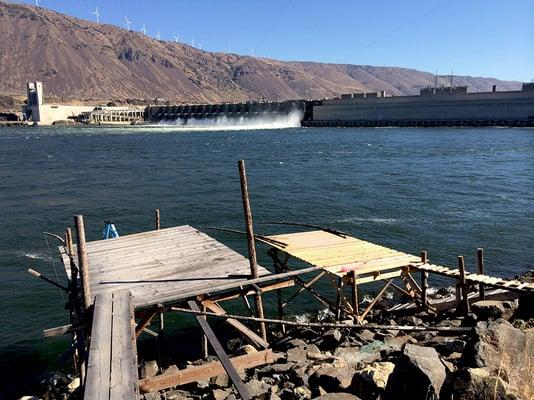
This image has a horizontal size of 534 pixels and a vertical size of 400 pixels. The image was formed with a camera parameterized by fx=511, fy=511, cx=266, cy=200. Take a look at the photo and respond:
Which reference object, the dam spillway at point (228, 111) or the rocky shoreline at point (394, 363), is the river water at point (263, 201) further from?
the dam spillway at point (228, 111)

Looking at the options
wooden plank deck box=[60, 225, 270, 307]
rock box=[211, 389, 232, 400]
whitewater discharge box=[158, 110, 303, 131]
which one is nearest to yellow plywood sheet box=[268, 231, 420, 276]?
wooden plank deck box=[60, 225, 270, 307]

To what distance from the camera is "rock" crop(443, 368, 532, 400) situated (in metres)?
5.50

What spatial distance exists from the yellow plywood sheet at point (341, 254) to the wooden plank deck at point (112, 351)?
16.2 feet

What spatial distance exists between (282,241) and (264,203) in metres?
19.1

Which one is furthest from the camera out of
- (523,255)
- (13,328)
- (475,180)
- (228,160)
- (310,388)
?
(228,160)

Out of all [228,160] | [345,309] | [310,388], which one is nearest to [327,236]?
[345,309]

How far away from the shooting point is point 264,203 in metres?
33.3

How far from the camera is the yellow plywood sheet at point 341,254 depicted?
1202 centimetres

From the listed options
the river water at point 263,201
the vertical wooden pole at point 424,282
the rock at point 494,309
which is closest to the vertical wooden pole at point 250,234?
the vertical wooden pole at point 424,282

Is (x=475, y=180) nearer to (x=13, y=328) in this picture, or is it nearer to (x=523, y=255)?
(x=523, y=255)

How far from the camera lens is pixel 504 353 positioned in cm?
659

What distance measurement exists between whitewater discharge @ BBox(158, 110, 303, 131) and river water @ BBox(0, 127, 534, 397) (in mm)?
79968

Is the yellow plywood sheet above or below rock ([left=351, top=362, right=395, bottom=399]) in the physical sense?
above

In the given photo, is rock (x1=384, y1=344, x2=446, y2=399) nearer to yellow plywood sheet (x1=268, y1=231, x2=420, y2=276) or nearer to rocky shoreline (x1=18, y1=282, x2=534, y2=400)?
rocky shoreline (x1=18, y1=282, x2=534, y2=400)
